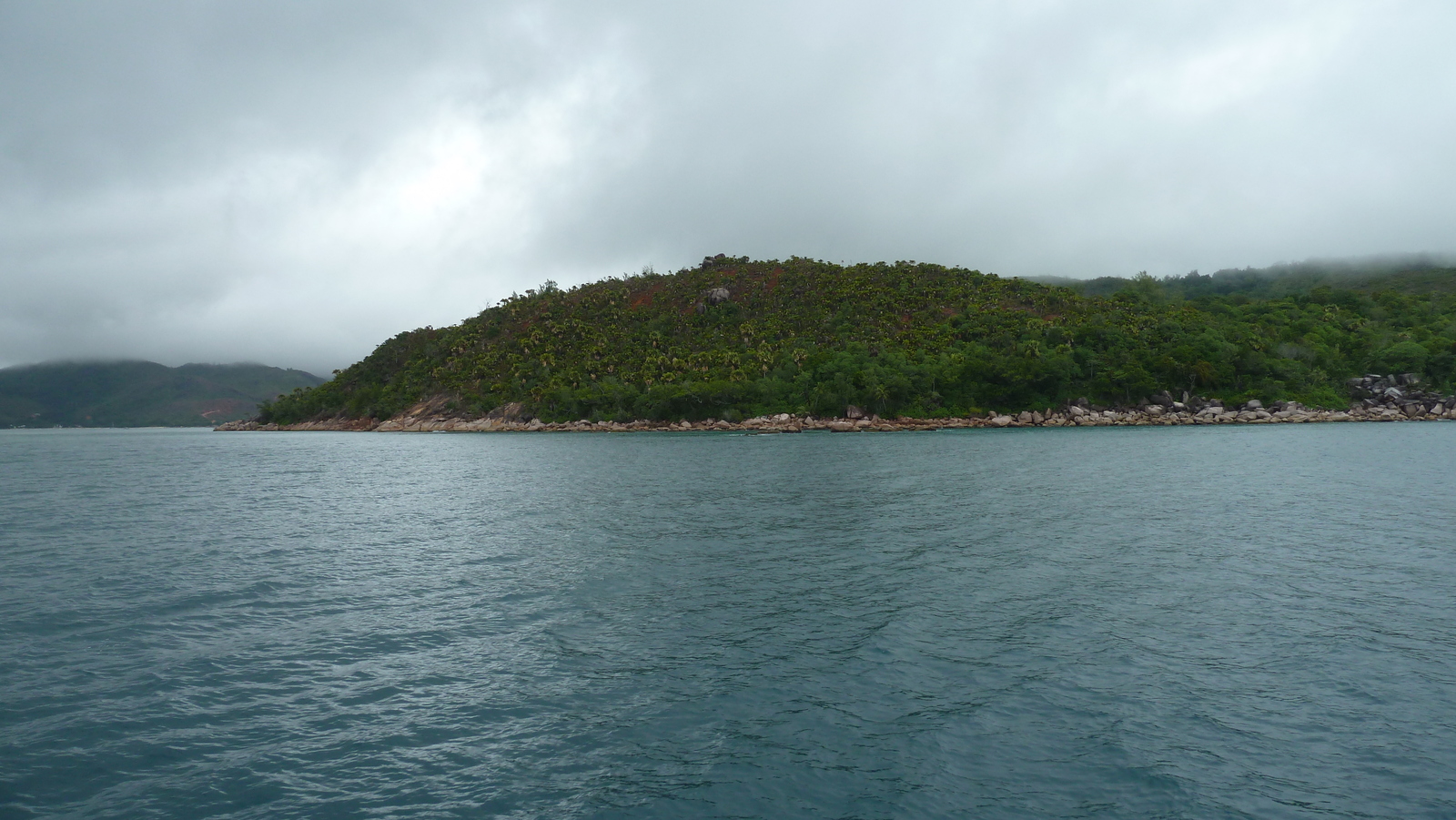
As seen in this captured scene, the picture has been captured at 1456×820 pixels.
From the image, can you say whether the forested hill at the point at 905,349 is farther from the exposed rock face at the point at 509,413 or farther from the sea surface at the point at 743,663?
the sea surface at the point at 743,663

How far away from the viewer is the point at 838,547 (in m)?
26.3

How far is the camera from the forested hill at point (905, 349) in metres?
126

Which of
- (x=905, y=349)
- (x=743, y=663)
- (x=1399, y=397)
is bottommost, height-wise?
(x=743, y=663)

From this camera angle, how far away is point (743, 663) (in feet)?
49.1

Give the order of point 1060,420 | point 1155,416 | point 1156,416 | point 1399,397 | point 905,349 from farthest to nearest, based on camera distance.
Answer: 1. point 905,349
2. point 1060,420
3. point 1155,416
4. point 1156,416
5. point 1399,397

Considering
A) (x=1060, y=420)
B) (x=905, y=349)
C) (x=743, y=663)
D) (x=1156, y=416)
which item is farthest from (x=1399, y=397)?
(x=743, y=663)

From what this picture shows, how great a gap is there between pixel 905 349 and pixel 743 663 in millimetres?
135104

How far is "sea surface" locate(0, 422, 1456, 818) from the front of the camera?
10164 millimetres

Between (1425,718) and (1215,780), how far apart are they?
16.3 feet

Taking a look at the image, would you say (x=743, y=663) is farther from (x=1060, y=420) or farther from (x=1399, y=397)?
(x=1399, y=397)

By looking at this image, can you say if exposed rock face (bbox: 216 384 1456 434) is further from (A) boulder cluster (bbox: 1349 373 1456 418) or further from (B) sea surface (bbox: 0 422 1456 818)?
(B) sea surface (bbox: 0 422 1456 818)

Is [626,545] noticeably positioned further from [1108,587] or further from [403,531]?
[1108,587]

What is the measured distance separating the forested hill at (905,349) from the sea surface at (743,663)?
9764cm

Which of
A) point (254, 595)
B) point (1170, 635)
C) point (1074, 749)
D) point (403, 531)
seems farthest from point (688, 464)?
point (1074, 749)
